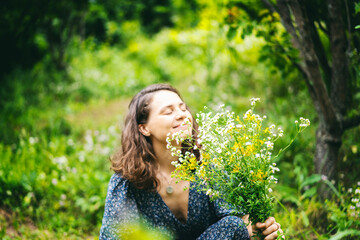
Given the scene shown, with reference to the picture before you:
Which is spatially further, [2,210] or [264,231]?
[2,210]

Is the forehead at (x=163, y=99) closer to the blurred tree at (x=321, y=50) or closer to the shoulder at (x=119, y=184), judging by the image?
the shoulder at (x=119, y=184)

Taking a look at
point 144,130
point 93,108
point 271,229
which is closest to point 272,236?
point 271,229

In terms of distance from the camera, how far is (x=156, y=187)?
76.1 inches

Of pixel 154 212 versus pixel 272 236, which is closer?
pixel 272 236

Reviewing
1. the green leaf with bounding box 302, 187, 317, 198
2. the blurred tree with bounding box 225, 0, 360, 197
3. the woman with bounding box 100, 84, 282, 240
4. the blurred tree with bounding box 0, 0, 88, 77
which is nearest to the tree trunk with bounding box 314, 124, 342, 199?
the blurred tree with bounding box 225, 0, 360, 197

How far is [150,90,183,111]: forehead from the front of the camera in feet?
6.27

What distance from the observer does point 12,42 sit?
14.2ft

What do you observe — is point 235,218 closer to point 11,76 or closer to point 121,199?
point 121,199

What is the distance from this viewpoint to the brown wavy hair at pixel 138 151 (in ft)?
6.17

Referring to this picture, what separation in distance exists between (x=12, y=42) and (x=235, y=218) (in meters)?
4.02

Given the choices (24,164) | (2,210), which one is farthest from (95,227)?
(24,164)

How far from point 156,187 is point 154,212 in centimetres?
15

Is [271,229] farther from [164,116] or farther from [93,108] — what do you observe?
[93,108]

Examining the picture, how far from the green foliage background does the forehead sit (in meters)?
0.71
